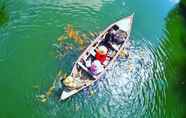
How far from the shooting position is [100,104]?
25906mm

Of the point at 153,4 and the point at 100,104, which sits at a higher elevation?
the point at 153,4

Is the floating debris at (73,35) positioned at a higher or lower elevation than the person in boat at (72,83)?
higher

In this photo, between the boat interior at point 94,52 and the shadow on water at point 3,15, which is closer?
the boat interior at point 94,52

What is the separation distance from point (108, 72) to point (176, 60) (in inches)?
186

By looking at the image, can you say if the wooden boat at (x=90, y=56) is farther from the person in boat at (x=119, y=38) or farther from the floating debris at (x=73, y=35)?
the floating debris at (x=73, y=35)

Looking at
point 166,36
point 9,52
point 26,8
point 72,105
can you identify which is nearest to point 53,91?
point 72,105

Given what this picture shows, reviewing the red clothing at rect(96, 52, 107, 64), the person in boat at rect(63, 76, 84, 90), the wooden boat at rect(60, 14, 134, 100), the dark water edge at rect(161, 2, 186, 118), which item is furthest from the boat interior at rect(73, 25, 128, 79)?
the dark water edge at rect(161, 2, 186, 118)

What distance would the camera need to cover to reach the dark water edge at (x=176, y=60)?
Result: 27.2 metres

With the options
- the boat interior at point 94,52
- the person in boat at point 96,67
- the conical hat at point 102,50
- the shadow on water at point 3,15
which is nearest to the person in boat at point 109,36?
the boat interior at point 94,52

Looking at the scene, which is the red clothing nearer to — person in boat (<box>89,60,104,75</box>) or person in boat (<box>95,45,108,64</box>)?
person in boat (<box>95,45,108,64</box>)

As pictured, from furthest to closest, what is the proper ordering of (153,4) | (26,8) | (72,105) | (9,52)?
1. (153,4)
2. (26,8)
3. (9,52)
4. (72,105)

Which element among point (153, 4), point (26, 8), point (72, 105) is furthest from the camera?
point (153, 4)

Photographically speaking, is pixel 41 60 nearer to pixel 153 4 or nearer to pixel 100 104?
pixel 100 104

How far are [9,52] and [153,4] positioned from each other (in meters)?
10.6
